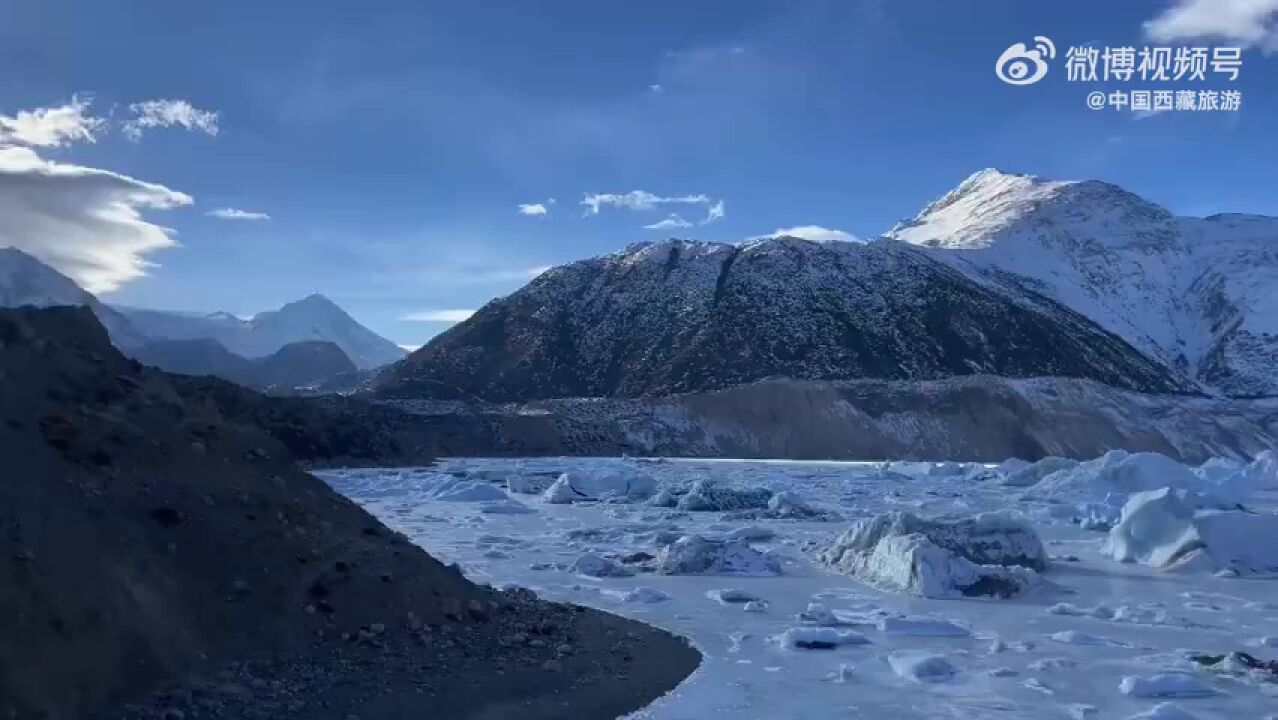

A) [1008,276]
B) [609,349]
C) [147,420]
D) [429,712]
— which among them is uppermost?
[1008,276]

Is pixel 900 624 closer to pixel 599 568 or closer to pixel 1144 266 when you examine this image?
pixel 599 568

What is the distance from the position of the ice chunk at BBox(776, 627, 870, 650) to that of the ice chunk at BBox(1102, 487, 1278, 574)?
26.0ft

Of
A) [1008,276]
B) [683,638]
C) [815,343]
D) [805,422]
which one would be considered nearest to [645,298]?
[815,343]

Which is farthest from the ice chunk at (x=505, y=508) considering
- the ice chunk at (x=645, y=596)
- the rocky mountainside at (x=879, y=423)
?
the rocky mountainside at (x=879, y=423)

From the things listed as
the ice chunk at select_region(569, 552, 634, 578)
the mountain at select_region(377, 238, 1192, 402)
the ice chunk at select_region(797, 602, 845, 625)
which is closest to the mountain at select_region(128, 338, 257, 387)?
the mountain at select_region(377, 238, 1192, 402)

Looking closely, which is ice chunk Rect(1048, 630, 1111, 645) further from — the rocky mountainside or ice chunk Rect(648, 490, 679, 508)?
the rocky mountainside

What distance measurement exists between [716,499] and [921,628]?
1341cm

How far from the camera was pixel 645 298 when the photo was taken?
8988 centimetres

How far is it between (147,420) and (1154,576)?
13.4 meters

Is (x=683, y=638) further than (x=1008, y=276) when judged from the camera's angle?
No

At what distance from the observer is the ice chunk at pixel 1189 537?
14938 millimetres

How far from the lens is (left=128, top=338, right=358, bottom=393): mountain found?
432ft

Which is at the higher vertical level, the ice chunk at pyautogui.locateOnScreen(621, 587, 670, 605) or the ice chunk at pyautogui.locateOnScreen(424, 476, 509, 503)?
the ice chunk at pyautogui.locateOnScreen(424, 476, 509, 503)

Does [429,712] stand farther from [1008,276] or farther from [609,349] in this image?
[1008,276]
